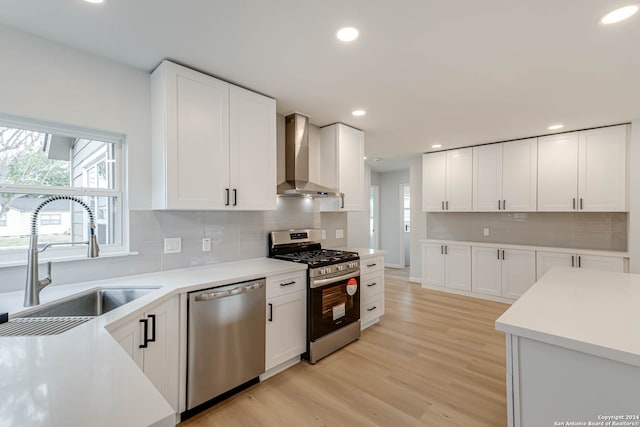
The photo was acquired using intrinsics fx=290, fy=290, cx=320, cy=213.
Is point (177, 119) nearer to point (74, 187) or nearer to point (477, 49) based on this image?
point (74, 187)

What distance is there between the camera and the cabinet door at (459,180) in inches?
191

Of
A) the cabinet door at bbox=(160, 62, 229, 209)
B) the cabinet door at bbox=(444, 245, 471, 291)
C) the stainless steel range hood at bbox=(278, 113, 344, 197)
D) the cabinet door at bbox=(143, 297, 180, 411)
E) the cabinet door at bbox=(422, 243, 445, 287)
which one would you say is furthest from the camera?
the cabinet door at bbox=(422, 243, 445, 287)

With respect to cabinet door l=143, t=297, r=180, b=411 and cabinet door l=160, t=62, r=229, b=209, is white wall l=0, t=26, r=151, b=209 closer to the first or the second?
cabinet door l=160, t=62, r=229, b=209

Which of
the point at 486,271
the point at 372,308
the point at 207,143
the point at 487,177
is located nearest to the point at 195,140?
the point at 207,143

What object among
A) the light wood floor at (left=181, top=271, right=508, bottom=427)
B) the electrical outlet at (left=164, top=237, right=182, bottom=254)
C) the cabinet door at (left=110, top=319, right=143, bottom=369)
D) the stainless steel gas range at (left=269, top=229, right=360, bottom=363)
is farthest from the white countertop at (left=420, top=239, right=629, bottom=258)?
the cabinet door at (left=110, top=319, right=143, bottom=369)

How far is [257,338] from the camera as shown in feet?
7.48

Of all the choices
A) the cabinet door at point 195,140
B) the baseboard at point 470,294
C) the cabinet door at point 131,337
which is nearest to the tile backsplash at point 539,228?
the baseboard at point 470,294

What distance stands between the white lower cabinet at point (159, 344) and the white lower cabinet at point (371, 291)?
2058 millimetres

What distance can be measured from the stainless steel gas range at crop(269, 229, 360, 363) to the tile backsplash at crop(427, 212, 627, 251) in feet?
10.1

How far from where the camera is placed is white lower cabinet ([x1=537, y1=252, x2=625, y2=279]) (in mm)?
3580

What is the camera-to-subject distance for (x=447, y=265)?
505 centimetres

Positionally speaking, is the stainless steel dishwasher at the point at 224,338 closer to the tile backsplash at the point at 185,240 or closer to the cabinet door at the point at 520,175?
the tile backsplash at the point at 185,240

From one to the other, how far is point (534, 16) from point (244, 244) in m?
2.74

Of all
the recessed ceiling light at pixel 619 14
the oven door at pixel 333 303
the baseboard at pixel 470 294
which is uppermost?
the recessed ceiling light at pixel 619 14
